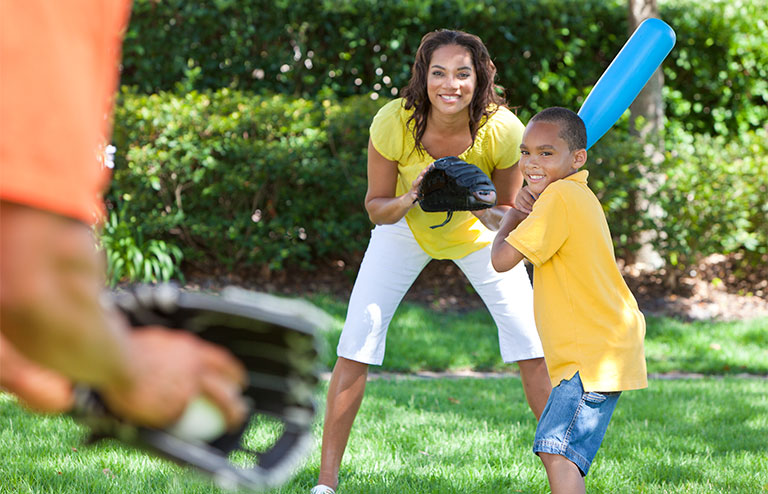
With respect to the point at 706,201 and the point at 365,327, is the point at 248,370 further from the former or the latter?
the point at 706,201

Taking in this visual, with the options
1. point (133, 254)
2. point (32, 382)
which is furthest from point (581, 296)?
point (133, 254)

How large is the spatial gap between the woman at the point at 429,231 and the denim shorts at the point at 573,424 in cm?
73

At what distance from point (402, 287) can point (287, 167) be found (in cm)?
407

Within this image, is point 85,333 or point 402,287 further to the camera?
point 402,287

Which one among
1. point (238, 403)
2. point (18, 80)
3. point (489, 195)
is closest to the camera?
point (18, 80)

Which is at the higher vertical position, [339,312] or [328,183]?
[328,183]

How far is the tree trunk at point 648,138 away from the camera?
797cm

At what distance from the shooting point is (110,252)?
7.17 m

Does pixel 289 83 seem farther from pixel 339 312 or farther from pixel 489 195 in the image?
pixel 489 195

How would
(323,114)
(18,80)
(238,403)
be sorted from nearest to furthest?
(18,80) → (238,403) → (323,114)

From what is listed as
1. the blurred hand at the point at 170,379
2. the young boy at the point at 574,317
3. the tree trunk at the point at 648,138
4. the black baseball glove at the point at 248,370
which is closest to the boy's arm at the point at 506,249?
the young boy at the point at 574,317

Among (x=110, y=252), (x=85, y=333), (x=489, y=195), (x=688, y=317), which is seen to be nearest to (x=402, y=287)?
(x=489, y=195)

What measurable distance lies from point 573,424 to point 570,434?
32 mm

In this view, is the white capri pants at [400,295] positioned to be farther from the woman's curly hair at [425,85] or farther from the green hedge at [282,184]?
the green hedge at [282,184]
